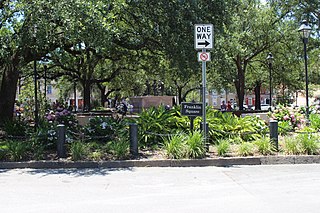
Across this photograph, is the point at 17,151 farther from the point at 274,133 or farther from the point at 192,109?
the point at 274,133

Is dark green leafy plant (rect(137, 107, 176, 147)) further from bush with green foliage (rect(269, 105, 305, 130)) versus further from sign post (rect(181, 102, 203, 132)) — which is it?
bush with green foliage (rect(269, 105, 305, 130))

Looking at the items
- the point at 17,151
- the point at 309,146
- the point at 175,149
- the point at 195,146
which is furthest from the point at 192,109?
the point at 17,151

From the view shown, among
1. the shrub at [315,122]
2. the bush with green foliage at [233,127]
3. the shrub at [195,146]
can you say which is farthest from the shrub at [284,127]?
the shrub at [195,146]

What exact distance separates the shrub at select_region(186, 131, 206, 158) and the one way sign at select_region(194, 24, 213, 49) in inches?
93.0

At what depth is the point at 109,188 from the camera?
664 cm

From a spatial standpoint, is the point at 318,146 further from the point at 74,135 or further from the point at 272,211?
the point at 74,135

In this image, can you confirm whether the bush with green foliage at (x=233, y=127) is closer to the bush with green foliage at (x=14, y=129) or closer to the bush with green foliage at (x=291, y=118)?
the bush with green foliage at (x=291, y=118)

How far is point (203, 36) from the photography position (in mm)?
9336

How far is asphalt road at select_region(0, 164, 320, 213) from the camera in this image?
213 inches

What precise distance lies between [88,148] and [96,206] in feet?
12.8

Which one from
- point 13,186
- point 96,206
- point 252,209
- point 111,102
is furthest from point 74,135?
point 111,102

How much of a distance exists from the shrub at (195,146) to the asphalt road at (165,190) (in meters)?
0.50

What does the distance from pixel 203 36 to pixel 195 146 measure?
9.61 ft

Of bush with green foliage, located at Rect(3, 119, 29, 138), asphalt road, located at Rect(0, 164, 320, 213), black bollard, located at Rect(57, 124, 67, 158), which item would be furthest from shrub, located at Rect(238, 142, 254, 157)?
bush with green foliage, located at Rect(3, 119, 29, 138)
